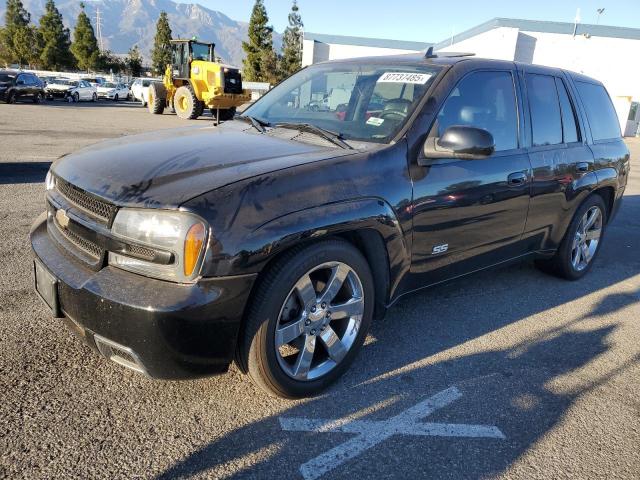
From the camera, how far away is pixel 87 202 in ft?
8.39

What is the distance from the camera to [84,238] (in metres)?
2.53

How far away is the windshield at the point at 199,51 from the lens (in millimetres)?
22047

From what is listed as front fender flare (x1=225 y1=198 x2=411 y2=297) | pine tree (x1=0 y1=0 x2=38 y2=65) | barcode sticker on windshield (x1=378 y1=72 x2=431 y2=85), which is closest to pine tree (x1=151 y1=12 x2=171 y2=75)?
pine tree (x1=0 y1=0 x2=38 y2=65)

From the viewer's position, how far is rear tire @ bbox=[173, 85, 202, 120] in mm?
21281

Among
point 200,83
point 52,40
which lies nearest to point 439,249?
point 200,83

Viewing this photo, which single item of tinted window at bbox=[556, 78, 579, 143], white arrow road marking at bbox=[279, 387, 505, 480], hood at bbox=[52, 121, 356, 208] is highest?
tinted window at bbox=[556, 78, 579, 143]

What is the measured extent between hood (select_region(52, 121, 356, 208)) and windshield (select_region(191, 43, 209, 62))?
67.0 ft

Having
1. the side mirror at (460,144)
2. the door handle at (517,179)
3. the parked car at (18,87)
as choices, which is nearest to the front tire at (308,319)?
the side mirror at (460,144)

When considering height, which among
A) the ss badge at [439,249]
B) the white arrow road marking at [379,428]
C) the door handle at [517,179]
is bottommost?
the white arrow road marking at [379,428]

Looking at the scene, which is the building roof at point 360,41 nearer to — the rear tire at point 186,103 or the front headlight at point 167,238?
the rear tire at point 186,103

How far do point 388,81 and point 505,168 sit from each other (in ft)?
A: 3.31

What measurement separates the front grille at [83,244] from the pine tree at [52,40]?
63177mm

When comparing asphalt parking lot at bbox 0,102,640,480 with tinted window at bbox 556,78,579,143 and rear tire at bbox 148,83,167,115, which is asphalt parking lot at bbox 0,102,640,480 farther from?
rear tire at bbox 148,83,167,115

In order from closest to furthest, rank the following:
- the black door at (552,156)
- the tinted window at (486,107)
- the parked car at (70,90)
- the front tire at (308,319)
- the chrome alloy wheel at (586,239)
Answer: the front tire at (308,319) → the tinted window at (486,107) → the black door at (552,156) → the chrome alloy wheel at (586,239) → the parked car at (70,90)
